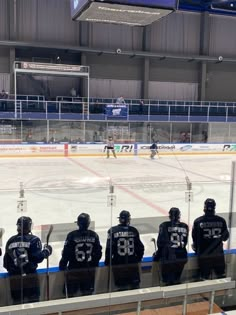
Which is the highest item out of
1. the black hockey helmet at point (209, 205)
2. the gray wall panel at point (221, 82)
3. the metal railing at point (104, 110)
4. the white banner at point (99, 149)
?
the gray wall panel at point (221, 82)

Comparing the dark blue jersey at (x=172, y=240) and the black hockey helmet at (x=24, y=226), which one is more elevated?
the black hockey helmet at (x=24, y=226)

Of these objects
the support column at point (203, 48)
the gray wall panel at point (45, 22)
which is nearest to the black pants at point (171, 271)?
the gray wall panel at point (45, 22)

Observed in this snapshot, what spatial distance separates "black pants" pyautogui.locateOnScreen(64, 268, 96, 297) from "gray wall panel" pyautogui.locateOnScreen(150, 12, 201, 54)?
2381cm

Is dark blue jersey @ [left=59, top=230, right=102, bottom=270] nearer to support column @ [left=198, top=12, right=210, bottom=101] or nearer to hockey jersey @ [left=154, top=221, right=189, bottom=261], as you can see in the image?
hockey jersey @ [left=154, top=221, right=189, bottom=261]

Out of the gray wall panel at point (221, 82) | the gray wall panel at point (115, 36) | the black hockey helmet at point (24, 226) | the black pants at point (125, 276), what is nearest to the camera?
the black hockey helmet at point (24, 226)

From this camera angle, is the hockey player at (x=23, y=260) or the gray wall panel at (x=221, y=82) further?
the gray wall panel at (x=221, y=82)

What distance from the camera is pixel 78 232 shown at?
3.16m

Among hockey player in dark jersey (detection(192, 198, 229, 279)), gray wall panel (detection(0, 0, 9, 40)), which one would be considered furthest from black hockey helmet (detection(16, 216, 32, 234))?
gray wall panel (detection(0, 0, 9, 40))

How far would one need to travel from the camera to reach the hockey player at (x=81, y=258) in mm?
3156

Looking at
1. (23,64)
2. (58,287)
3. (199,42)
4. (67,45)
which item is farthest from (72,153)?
(58,287)

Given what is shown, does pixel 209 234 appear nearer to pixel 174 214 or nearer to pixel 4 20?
pixel 174 214

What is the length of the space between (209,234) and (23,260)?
1.71 m

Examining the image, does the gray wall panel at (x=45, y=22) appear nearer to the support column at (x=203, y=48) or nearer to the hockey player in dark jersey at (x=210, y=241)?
the support column at (x=203, y=48)

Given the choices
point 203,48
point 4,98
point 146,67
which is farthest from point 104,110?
point 203,48
